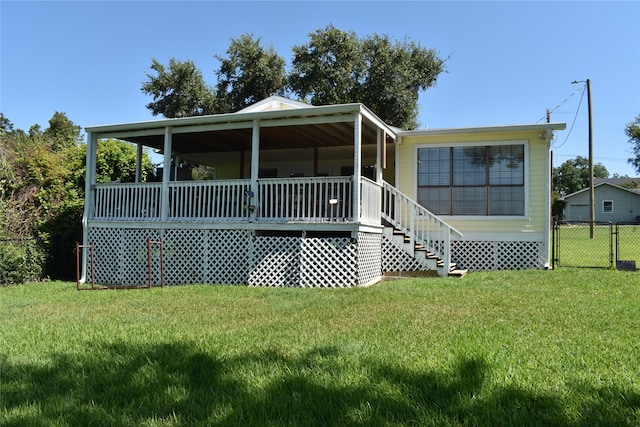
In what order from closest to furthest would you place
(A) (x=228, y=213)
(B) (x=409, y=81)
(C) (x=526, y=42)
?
1. (A) (x=228, y=213)
2. (C) (x=526, y=42)
3. (B) (x=409, y=81)

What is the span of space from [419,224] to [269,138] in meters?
4.51

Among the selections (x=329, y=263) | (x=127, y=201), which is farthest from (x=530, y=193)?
(x=127, y=201)

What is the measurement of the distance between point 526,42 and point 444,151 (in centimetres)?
447

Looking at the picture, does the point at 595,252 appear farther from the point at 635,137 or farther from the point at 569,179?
the point at 569,179

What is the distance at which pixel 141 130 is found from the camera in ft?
38.8

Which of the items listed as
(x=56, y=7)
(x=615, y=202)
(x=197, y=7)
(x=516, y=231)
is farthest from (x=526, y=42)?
(x=615, y=202)

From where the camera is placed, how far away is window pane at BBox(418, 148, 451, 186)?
12141 millimetres

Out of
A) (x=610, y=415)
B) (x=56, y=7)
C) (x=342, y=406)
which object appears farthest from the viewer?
(x=56, y=7)

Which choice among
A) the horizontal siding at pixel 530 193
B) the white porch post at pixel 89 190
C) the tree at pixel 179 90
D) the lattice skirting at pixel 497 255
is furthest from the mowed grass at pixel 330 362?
the tree at pixel 179 90

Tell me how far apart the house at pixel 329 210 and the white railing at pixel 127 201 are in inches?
1.3

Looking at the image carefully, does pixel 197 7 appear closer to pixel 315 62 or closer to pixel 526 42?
pixel 526 42

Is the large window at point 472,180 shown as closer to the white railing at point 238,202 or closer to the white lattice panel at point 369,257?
the white railing at point 238,202

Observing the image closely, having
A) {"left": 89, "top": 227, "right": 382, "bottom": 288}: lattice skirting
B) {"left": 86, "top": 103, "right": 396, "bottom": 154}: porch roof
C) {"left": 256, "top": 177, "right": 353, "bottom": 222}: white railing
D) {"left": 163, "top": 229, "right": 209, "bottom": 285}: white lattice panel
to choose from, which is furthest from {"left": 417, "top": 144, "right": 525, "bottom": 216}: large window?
{"left": 163, "top": 229, "right": 209, "bottom": 285}: white lattice panel

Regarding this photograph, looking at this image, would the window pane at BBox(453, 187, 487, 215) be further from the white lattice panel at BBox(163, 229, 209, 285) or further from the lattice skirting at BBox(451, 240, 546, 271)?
the white lattice panel at BBox(163, 229, 209, 285)
